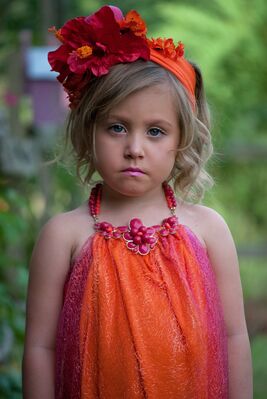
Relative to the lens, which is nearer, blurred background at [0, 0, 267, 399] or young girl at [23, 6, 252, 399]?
young girl at [23, 6, 252, 399]

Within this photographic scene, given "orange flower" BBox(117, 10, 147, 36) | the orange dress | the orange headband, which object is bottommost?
the orange dress

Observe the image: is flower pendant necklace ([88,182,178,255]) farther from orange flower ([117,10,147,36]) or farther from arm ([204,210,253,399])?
orange flower ([117,10,147,36])

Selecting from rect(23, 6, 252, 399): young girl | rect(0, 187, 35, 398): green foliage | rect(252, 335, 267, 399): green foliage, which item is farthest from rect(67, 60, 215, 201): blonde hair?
rect(252, 335, 267, 399): green foliage

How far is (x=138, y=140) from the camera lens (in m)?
2.50

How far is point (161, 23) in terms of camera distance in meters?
8.69

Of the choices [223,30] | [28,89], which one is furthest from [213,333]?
[223,30]

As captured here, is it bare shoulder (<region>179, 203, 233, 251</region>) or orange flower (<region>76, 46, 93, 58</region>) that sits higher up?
orange flower (<region>76, 46, 93, 58</region>)

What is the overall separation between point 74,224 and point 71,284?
182mm

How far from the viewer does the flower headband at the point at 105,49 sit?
252cm

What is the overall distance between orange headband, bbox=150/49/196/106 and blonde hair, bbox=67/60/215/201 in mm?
20

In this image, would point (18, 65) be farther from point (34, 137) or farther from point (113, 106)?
point (113, 106)

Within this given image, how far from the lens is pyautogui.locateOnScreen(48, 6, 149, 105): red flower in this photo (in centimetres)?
252

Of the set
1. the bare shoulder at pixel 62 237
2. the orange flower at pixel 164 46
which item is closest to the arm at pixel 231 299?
the bare shoulder at pixel 62 237

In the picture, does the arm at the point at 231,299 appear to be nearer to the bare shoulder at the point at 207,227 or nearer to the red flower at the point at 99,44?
the bare shoulder at the point at 207,227
